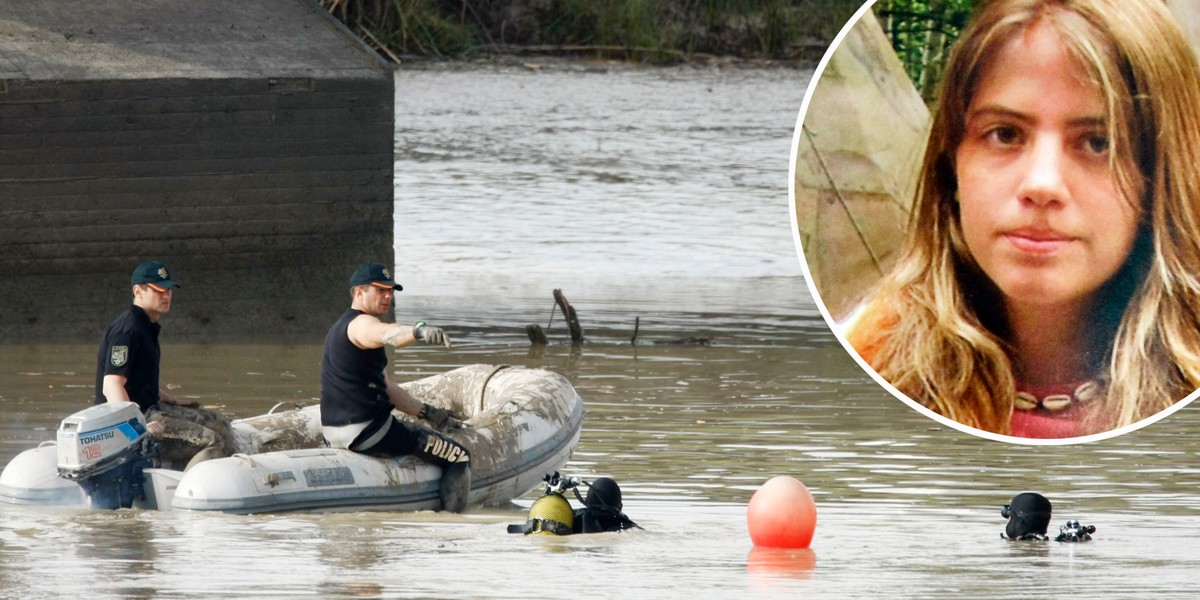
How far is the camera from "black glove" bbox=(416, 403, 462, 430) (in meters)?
9.86

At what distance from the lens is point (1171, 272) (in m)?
3.73

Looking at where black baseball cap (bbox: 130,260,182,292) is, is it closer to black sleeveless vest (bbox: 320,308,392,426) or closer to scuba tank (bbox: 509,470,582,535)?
black sleeveless vest (bbox: 320,308,392,426)

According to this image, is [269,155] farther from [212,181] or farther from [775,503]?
[775,503]

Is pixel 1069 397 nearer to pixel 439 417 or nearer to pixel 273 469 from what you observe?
pixel 273 469

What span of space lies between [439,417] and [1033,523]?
316cm

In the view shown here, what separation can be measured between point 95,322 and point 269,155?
1.95 meters

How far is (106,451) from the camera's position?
28.9ft

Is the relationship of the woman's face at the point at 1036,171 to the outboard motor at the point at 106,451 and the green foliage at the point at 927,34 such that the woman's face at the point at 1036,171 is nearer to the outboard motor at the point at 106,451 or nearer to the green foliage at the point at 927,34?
the green foliage at the point at 927,34

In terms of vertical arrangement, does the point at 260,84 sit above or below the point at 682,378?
above

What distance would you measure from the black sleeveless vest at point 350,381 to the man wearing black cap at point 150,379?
2.12 feet

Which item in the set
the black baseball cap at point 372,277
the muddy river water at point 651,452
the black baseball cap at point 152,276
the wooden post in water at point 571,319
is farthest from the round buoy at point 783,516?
the wooden post in water at point 571,319

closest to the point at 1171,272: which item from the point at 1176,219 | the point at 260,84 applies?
the point at 1176,219

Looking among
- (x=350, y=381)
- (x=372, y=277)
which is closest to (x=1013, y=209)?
(x=372, y=277)

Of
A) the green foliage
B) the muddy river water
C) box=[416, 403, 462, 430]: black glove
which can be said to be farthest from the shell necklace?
box=[416, 403, 462, 430]: black glove
